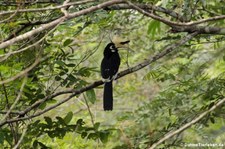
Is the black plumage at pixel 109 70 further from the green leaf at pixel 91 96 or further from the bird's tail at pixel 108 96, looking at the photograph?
the green leaf at pixel 91 96

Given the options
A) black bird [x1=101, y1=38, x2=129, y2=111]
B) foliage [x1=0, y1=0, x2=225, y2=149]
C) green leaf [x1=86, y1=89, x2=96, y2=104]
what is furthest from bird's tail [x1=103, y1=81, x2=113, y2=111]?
green leaf [x1=86, y1=89, x2=96, y2=104]

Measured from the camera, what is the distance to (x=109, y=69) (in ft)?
12.2

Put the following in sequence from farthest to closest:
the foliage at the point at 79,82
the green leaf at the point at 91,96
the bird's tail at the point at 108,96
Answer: the bird's tail at the point at 108,96, the green leaf at the point at 91,96, the foliage at the point at 79,82

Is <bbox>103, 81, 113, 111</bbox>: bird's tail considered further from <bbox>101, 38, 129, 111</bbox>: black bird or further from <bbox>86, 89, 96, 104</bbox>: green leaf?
<bbox>86, 89, 96, 104</bbox>: green leaf

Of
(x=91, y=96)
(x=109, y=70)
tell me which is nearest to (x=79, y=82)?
(x=91, y=96)

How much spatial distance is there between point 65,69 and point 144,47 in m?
3.29

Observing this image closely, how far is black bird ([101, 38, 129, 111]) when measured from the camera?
3581mm

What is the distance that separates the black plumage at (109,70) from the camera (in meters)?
3.58

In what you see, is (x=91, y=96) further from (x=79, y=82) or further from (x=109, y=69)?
(x=109, y=69)

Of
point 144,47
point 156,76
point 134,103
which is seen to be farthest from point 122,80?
point 156,76

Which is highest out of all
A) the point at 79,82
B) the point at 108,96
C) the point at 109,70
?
the point at 79,82

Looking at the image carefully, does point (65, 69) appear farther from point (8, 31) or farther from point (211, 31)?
point (211, 31)

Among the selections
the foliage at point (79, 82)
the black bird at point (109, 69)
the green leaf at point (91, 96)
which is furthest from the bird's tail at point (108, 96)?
the green leaf at point (91, 96)

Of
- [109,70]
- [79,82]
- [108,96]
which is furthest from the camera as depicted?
[109,70]
